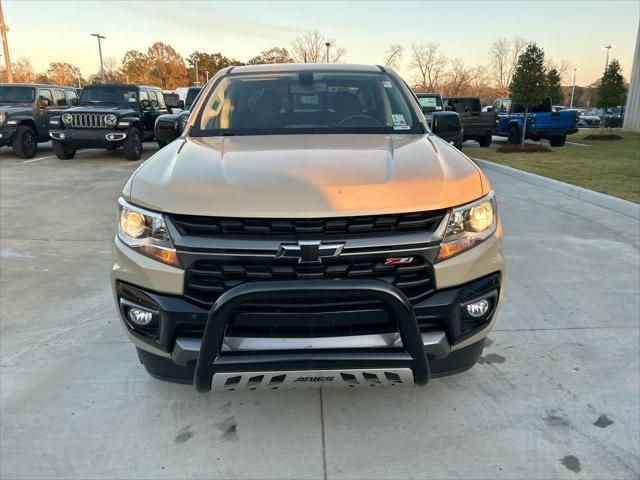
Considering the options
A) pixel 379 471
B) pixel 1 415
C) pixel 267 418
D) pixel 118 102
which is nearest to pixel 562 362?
pixel 379 471

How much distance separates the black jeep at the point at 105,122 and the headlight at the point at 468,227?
36.0 feet

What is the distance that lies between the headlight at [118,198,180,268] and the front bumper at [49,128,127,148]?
10.3 meters

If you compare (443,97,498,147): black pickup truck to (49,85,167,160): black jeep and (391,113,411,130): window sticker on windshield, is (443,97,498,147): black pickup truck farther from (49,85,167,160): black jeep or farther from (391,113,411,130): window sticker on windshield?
(391,113,411,130): window sticker on windshield

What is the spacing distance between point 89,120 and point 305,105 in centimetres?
990

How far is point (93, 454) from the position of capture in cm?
223

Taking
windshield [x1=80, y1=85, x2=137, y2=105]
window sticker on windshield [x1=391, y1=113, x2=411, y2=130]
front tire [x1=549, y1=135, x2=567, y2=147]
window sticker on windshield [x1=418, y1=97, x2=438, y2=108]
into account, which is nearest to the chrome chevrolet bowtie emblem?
window sticker on windshield [x1=391, y1=113, x2=411, y2=130]

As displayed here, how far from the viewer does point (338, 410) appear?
8.34 feet

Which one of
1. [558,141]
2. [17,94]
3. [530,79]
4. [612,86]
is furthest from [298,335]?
[612,86]

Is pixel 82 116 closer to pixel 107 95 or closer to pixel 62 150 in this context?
pixel 62 150

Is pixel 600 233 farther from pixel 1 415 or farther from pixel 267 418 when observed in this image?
pixel 1 415

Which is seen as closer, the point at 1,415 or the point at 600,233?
the point at 1,415

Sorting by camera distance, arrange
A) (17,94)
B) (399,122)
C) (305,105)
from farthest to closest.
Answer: (17,94)
(305,105)
(399,122)

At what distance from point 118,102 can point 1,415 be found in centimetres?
1152

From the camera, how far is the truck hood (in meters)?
1.92
